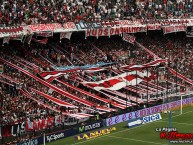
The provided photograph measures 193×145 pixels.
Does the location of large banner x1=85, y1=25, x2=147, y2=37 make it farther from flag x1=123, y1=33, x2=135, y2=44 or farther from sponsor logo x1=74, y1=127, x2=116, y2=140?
sponsor logo x1=74, y1=127, x2=116, y2=140

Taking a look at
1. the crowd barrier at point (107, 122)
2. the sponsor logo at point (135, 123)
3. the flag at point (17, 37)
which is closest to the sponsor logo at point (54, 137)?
the crowd barrier at point (107, 122)

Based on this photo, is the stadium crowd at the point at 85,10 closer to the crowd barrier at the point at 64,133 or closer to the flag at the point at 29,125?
the flag at the point at 29,125

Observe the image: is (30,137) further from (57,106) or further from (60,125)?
(57,106)

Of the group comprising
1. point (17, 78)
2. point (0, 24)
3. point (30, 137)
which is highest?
point (0, 24)

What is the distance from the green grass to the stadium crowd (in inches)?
550

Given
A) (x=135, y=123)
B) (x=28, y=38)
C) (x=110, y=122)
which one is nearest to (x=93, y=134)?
(x=110, y=122)

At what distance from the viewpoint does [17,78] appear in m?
47.7

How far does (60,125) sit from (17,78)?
24.8ft

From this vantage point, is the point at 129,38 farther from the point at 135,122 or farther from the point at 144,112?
the point at 135,122

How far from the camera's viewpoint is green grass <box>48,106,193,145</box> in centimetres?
4079

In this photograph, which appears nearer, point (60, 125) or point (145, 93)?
point (60, 125)

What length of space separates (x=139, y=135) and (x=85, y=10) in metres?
20.3

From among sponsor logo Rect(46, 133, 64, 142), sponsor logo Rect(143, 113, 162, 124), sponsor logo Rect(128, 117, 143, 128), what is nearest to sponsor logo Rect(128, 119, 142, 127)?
sponsor logo Rect(128, 117, 143, 128)

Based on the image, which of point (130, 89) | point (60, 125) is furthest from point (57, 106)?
point (130, 89)
